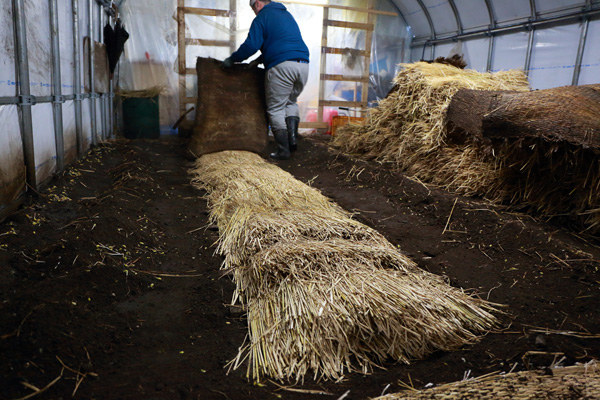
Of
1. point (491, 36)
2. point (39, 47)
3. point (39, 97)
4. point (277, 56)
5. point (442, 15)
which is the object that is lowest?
point (39, 97)

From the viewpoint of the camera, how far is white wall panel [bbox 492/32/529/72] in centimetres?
725

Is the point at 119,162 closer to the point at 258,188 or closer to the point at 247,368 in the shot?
the point at 258,188

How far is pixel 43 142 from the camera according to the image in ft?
11.8

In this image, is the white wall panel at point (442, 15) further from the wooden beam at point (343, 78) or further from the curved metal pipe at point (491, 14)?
the wooden beam at point (343, 78)

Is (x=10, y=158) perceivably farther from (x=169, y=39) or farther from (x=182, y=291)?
(x=169, y=39)

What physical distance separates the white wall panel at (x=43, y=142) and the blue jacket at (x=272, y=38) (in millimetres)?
2722

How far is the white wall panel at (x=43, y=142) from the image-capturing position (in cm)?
341

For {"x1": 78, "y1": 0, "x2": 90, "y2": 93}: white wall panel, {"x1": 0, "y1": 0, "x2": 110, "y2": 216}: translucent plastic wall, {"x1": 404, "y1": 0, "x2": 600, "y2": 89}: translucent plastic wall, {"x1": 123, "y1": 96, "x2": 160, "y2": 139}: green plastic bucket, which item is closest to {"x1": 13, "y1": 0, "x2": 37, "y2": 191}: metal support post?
{"x1": 0, "y1": 0, "x2": 110, "y2": 216}: translucent plastic wall

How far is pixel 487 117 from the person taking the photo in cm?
361

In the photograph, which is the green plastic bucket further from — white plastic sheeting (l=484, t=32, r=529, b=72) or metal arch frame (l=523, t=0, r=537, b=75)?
metal arch frame (l=523, t=0, r=537, b=75)

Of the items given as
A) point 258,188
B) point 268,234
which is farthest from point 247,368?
point 258,188

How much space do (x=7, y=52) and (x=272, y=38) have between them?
361 centimetres

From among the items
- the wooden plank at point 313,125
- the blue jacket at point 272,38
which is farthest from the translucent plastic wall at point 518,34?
the blue jacket at point 272,38

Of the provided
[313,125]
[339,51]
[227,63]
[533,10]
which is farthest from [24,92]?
[533,10]
